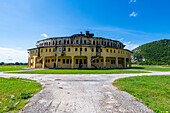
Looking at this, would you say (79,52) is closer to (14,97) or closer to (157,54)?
(14,97)

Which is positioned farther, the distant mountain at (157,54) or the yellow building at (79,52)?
the distant mountain at (157,54)

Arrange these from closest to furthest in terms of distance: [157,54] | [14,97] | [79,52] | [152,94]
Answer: [14,97], [152,94], [79,52], [157,54]

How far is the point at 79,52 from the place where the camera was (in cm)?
3111

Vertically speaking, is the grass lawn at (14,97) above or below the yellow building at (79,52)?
below

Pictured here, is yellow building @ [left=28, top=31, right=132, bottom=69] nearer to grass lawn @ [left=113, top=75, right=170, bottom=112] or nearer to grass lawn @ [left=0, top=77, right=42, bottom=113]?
grass lawn @ [left=113, top=75, right=170, bottom=112]

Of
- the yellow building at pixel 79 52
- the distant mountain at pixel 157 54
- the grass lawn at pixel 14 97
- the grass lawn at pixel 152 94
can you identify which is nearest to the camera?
the grass lawn at pixel 14 97

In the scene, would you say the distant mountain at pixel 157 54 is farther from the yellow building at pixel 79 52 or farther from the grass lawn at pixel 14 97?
the grass lawn at pixel 14 97

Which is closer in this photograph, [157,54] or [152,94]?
[152,94]

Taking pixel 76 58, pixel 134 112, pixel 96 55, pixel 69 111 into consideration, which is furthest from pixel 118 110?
pixel 76 58

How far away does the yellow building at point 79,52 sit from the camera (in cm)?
3141

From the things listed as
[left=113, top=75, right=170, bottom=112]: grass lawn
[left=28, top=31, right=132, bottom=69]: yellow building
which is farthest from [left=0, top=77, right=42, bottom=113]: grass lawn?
[left=28, top=31, right=132, bottom=69]: yellow building

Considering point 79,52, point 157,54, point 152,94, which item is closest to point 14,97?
point 152,94

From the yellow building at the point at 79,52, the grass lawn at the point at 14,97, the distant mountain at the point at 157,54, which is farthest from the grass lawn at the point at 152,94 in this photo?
the distant mountain at the point at 157,54

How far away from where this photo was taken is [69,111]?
3.40m
